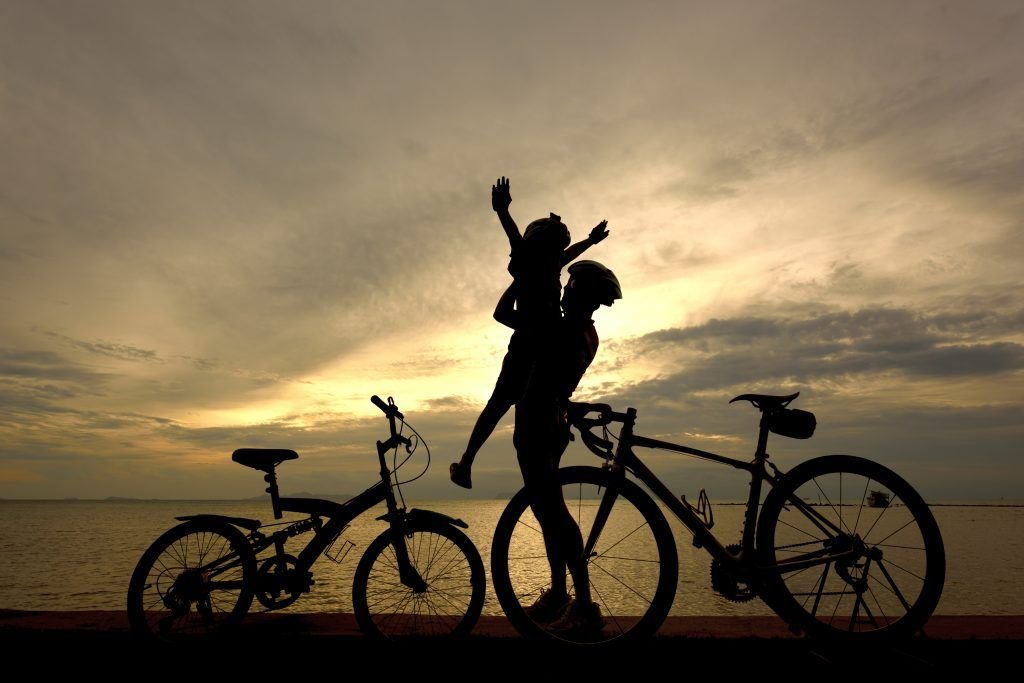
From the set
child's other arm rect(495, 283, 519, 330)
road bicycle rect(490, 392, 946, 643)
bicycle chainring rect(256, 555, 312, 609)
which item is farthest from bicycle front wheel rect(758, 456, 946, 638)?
bicycle chainring rect(256, 555, 312, 609)

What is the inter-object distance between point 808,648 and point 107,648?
4311 mm

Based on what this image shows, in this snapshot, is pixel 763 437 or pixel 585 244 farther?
pixel 585 244

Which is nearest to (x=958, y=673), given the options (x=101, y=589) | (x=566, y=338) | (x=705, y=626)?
(x=705, y=626)

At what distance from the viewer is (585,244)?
4.57 metres

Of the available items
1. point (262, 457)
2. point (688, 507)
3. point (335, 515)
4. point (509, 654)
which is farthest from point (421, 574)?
point (688, 507)

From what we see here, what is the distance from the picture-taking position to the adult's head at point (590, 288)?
4.35m

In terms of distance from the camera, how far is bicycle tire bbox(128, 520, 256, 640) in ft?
14.1

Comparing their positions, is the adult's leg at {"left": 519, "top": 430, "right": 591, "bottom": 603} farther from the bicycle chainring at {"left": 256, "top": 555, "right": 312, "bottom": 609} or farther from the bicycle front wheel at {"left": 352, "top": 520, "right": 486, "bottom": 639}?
the bicycle chainring at {"left": 256, "top": 555, "right": 312, "bottom": 609}

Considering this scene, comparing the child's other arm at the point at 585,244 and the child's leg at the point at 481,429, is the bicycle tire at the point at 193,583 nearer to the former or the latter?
the child's leg at the point at 481,429

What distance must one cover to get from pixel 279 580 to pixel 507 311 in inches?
104

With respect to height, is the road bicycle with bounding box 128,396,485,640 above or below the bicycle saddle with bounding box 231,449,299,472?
below

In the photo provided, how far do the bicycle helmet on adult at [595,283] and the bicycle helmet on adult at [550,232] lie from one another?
0.21 m

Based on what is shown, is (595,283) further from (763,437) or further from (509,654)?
(509,654)

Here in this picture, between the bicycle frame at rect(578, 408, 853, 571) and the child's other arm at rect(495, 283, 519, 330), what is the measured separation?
924mm
